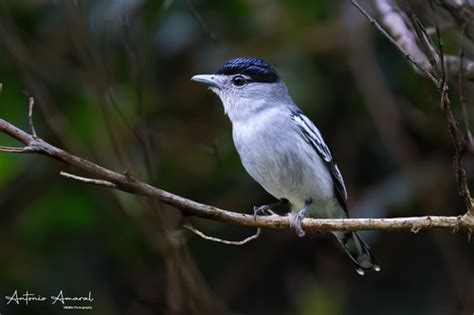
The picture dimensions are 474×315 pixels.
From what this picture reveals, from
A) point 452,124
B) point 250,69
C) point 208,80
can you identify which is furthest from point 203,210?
point 250,69

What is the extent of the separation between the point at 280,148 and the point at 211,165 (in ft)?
3.77

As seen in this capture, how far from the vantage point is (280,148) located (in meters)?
3.73

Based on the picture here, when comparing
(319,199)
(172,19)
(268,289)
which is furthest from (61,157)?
(268,289)

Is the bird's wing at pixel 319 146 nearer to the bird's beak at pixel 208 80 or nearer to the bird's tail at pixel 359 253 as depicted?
the bird's tail at pixel 359 253

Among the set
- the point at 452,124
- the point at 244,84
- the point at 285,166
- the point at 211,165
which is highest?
the point at 244,84

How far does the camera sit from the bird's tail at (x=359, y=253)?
4008 millimetres

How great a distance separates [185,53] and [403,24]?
1802 millimetres

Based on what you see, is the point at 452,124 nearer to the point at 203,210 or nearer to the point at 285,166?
the point at 203,210

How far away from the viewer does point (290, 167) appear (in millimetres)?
3730

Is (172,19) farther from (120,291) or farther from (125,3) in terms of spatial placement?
(120,291)

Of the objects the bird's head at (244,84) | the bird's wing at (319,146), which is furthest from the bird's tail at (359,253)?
the bird's head at (244,84)

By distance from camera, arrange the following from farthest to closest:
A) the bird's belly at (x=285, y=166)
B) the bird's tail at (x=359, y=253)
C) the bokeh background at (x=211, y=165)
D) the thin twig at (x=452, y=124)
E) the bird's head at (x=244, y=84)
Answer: the bokeh background at (x=211, y=165)
the bird's head at (x=244, y=84)
the bird's tail at (x=359, y=253)
the bird's belly at (x=285, y=166)
the thin twig at (x=452, y=124)

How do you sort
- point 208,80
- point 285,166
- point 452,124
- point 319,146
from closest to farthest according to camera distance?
point 452,124
point 285,166
point 319,146
point 208,80

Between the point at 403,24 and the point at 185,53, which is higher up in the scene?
the point at 185,53
